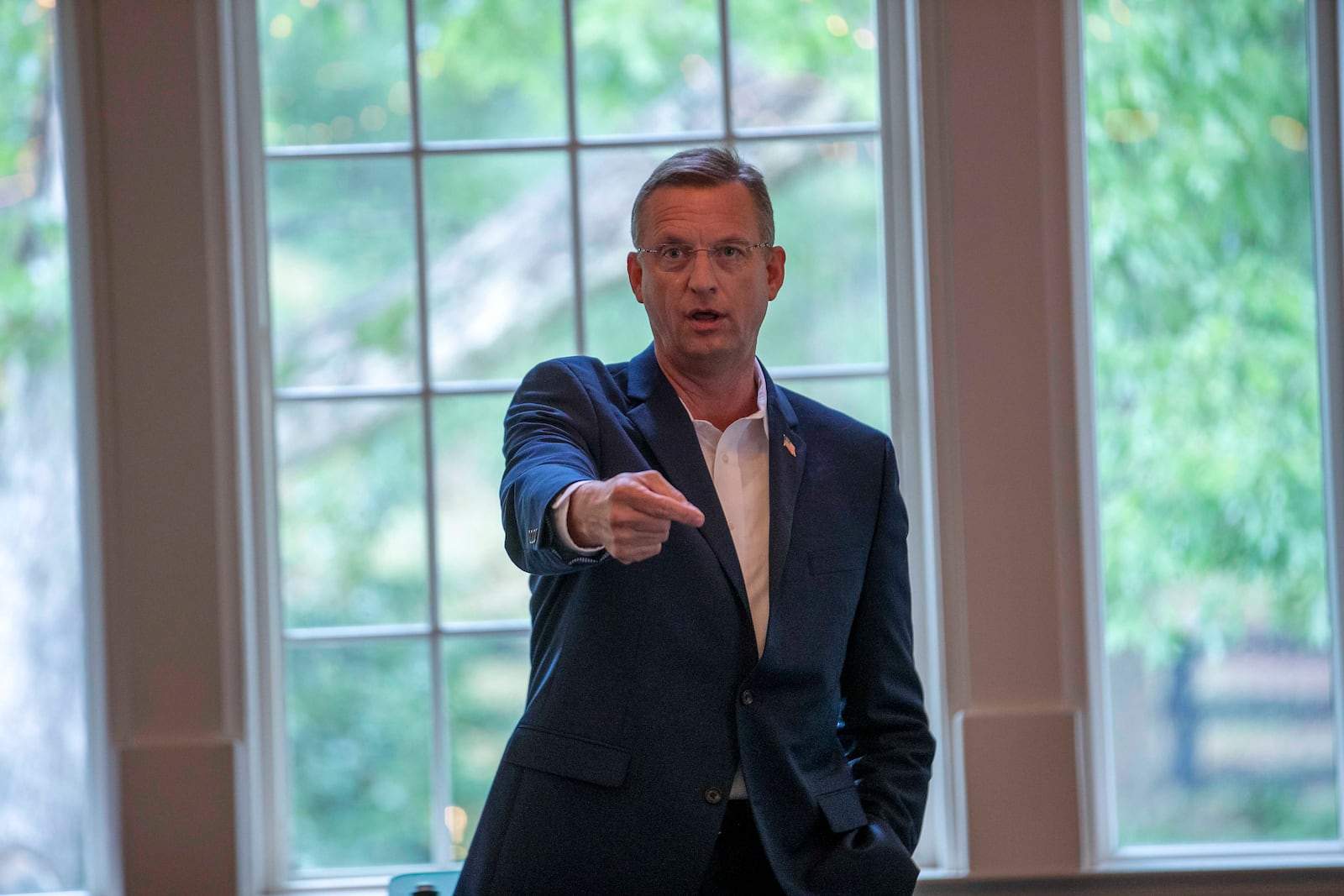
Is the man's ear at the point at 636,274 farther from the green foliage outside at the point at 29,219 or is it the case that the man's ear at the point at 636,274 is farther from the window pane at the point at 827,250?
the green foliage outside at the point at 29,219

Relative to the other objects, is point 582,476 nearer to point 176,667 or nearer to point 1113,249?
point 176,667

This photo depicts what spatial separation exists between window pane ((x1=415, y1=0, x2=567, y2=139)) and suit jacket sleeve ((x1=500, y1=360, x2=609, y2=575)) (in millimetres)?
1019

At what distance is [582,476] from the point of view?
150cm

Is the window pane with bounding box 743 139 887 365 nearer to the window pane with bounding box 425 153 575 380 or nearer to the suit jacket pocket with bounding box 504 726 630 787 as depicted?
the window pane with bounding box 425 153 575 380

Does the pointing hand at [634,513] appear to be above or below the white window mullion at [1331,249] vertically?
below

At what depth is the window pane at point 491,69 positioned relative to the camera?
2568 millimetres

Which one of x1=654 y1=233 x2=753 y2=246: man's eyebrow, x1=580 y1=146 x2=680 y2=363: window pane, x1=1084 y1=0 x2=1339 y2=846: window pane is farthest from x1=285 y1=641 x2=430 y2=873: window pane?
x1=1084 y1=0 x2=1339 y2=846: window pane

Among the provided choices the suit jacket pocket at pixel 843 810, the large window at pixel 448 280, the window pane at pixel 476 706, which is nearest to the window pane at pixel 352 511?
the large window at pixel 448 280

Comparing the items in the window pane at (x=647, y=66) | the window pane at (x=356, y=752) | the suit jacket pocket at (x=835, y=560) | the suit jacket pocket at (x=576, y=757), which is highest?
the window pane at (x=647, y=66)

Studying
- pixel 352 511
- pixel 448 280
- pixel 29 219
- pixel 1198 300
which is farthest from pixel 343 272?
pixel 1198 300

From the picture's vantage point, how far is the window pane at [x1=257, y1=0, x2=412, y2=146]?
2557mm

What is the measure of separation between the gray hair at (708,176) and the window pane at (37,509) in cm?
142

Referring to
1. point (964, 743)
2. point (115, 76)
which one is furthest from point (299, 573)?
point (964, 743)

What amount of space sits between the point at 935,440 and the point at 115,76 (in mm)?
1757
